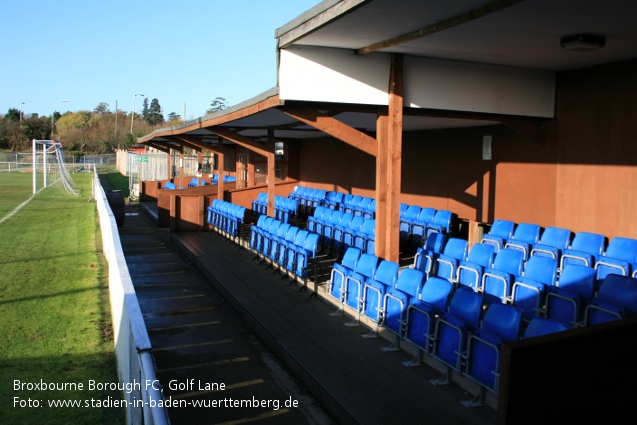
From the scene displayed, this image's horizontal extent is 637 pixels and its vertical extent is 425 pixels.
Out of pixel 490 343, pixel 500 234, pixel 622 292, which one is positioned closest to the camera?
pixel 490 343

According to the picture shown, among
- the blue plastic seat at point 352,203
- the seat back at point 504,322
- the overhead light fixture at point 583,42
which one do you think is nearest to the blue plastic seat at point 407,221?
the blue plastic seat at point 352,203

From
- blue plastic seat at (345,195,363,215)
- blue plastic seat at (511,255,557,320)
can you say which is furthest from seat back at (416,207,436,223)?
blue plastic seat at (511,255,557,320)

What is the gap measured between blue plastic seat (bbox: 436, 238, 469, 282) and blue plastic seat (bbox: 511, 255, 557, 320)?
0.93 meters

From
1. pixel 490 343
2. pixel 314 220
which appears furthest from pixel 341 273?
pixel 314 220

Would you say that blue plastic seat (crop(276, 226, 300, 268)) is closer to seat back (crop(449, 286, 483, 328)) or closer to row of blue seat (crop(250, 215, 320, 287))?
row of blue seat (crop(250, 215, 320, 287))

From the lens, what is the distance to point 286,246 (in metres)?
9.20

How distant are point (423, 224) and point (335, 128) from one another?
10.8ft

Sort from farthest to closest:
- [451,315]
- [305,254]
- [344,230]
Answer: [344,230]
[305,254]
[451,315]

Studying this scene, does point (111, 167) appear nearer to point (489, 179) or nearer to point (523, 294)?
point (489, 179)

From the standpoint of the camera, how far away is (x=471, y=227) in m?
11.2

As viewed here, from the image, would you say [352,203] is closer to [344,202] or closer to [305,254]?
[344,202]

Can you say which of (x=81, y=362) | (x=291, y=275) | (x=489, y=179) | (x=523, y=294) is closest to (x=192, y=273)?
(x=291, y=275)

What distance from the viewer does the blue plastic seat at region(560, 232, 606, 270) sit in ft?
21.8

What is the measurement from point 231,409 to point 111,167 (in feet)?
193
